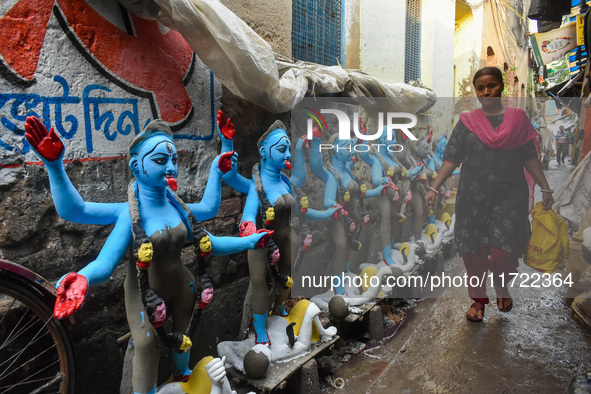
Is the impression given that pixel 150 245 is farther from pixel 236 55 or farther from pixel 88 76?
pixel 236 55

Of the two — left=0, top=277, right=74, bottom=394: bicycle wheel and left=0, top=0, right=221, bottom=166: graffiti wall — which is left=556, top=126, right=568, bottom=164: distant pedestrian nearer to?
left=0, top=0, right=221, bottom=166: graffiti wall

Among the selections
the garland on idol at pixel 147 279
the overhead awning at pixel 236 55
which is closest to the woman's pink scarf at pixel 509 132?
the overhead awning at pixel 236 55

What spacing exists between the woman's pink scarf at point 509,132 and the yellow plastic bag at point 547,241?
0.14 m

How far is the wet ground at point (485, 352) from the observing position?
3.01m

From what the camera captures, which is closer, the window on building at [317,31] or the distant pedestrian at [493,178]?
the distant pedestrian at [493,178]

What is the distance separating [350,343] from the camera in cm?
372

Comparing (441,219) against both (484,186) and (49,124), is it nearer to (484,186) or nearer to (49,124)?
(484,186)

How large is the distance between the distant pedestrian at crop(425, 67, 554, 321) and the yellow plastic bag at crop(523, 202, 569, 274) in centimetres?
7

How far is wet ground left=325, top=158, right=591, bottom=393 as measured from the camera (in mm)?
3006

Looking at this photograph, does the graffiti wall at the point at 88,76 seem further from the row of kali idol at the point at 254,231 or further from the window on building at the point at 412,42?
the window on building at the point at 412,42

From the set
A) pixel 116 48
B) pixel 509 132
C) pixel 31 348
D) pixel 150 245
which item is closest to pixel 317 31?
pixel 509 132

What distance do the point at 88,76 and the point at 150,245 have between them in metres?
1.05

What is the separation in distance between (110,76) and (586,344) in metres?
4.31

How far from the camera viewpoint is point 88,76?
2184mm
